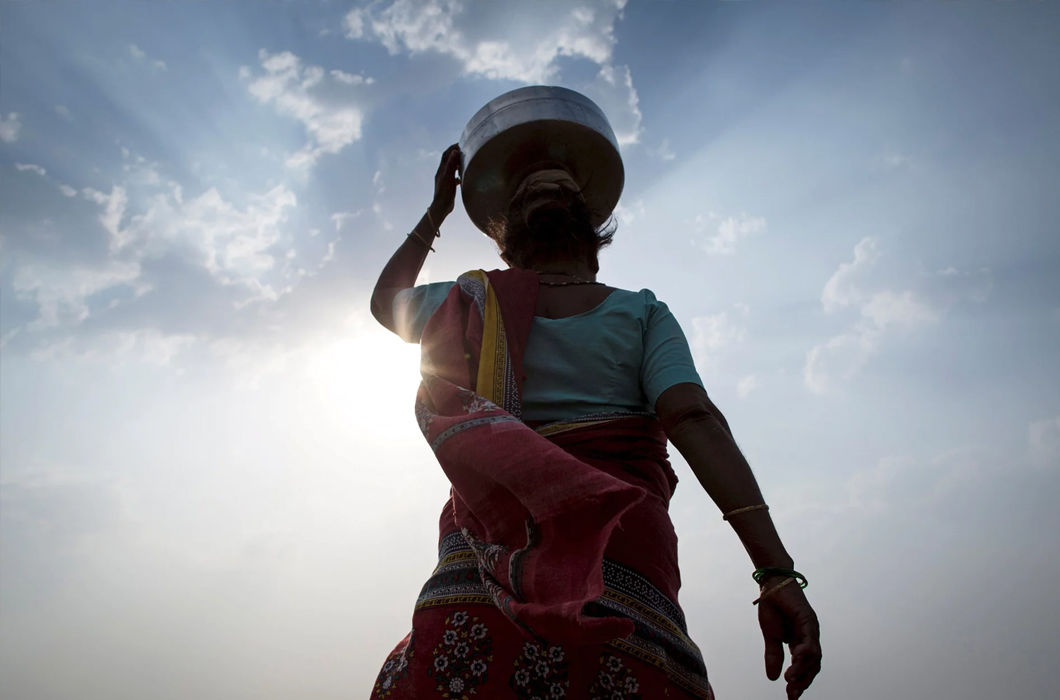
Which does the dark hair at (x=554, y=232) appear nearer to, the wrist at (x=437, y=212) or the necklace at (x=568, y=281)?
the necklace at (x=568, y=281)

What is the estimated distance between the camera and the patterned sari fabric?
1.45m

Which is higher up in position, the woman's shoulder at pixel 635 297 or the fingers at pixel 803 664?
the woman's shoulder at pixel 635 297

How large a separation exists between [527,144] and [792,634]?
2.67 metres

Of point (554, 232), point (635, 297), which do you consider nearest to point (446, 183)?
point (554, 232)

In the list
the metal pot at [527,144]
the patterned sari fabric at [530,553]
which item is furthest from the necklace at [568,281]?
the metal pot at [527,144]

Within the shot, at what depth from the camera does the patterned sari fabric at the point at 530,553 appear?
4.75 ft

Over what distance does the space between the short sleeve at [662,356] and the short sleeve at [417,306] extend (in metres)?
0.74

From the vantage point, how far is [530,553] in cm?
151

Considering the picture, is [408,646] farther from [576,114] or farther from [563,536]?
[576,114]

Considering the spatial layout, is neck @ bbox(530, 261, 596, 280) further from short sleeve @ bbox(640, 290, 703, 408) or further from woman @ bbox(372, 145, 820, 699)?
short sleeve @ bbox(640, 290, 703, 408)

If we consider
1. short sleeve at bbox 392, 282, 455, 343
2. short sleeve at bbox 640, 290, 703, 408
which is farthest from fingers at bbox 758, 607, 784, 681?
short sleeve at bbox 392, 282, 455, 343

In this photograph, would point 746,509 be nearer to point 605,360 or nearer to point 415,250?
point 605,360

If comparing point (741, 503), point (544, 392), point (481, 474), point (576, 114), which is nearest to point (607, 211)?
point (576, 114)

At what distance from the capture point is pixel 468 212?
3.79m
